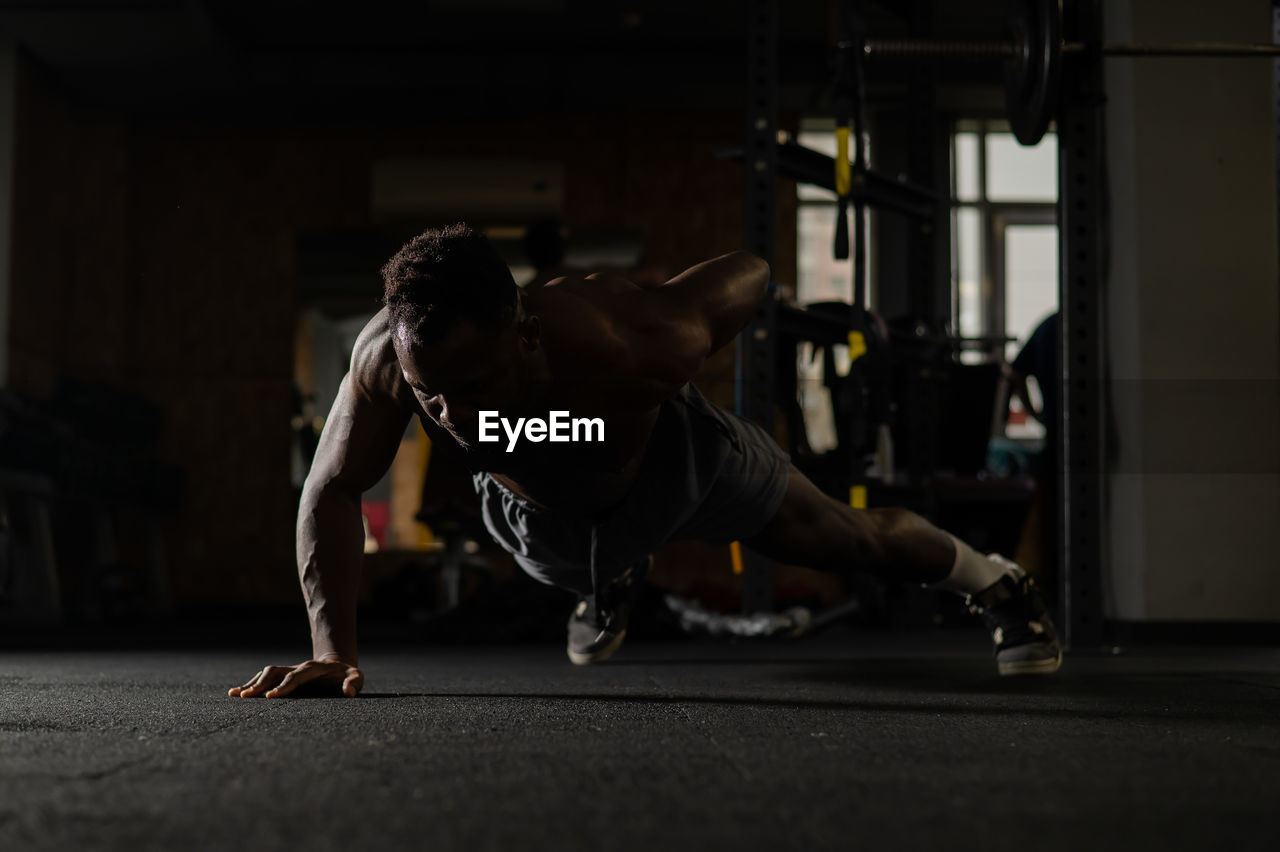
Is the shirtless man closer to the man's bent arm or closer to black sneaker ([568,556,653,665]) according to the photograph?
the man's bent arm

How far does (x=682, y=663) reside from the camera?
244 centimetres

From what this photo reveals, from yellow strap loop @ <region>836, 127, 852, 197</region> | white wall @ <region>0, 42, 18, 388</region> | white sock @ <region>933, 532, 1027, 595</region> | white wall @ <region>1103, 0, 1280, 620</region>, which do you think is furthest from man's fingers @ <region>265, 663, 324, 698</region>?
white wall @ <region>0, 42, 18, 388</region>

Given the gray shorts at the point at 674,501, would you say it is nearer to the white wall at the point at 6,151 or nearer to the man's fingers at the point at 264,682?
the man's fingers at the point at 264,682

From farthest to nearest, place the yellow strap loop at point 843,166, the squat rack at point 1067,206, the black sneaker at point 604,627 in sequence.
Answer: the yellow strap loop at point 843,166, the squat rack at point 1067,206, the black sneaker at point 604,627

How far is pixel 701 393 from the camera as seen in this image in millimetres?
2018

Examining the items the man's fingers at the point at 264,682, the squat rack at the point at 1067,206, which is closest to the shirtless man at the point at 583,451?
the man's fingers at the point at 264,682

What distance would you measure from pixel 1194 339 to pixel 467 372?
218 cm

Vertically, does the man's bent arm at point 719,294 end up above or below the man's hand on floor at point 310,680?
above

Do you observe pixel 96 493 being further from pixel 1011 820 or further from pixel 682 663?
pixel 1011 820

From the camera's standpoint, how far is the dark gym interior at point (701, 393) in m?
0.96

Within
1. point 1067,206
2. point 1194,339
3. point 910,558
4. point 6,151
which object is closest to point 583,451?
point 910,558

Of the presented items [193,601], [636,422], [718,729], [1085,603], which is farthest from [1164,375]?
[193,601]

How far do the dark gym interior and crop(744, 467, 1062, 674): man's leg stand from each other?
0.17 feet
